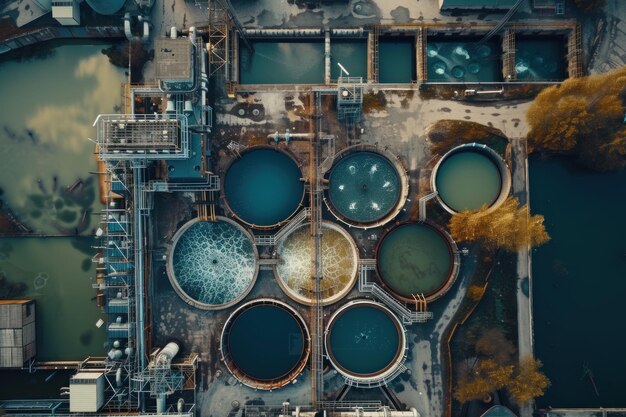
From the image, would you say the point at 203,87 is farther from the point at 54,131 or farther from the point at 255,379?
the point at 255,379

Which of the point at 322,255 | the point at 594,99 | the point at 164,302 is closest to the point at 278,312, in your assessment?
the point at 322,255

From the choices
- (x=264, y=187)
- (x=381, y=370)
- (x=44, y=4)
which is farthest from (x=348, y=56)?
(x=381, y=370)

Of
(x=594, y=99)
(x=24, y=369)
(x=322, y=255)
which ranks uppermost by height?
(x=594, y=99)

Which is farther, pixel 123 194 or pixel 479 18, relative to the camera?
pixel 479 18

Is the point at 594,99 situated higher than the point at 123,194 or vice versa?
the point at 594,99

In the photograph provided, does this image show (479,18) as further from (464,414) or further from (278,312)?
(464,414)

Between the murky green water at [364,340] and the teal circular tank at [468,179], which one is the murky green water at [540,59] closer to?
the teal circular tank at [468,179]

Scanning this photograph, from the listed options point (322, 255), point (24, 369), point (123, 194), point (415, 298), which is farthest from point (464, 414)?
point (24, 369)
